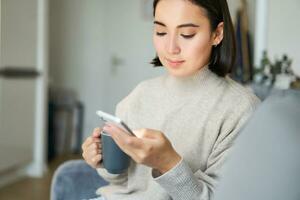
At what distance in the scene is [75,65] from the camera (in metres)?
4.45

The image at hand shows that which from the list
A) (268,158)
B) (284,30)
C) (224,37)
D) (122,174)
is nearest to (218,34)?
(224,37)

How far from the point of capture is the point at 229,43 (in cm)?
106

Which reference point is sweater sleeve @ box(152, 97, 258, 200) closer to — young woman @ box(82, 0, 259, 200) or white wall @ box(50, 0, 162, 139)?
young woman @ box(82, 0, 259, 200)

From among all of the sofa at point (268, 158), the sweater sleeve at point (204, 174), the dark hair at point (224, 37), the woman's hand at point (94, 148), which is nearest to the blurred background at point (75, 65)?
the dark hair at point (224, 37)

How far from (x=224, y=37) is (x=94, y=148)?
43 centimetres

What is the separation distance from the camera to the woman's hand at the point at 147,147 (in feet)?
2.54

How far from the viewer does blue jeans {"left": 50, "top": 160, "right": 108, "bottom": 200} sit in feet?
4.17

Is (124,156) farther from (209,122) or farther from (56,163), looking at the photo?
(56,163)

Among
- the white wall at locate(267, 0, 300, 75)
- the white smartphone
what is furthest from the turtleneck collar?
the white wall at locate(267, 0, 300, 75)

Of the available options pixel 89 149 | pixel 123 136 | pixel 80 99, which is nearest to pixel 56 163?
pixel 80 99

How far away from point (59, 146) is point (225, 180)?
153 inches

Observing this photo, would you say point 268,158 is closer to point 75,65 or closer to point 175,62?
point 175,62

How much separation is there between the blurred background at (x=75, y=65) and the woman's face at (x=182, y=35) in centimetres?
58

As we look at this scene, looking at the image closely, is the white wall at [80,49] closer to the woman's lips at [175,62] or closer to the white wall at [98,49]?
the white wall at [98,49]
